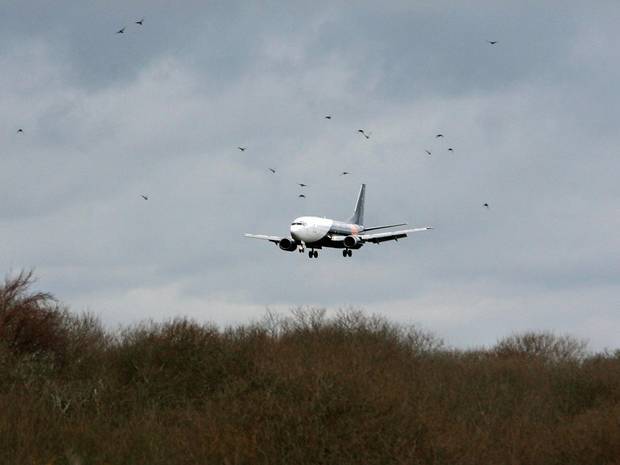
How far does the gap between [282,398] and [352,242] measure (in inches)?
1889

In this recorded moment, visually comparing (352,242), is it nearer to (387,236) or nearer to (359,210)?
(387,236)

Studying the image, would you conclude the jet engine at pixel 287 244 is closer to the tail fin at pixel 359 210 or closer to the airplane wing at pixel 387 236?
the airplane wing at pixel 387 236

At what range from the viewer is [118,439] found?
2869 cm

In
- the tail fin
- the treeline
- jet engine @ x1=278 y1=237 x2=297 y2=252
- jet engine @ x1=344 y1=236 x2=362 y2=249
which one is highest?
the tail fin

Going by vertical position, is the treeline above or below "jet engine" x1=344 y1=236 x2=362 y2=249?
below

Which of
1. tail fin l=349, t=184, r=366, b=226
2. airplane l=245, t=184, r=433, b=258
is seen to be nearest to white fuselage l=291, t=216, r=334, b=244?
airplane l=245, t=184, r=433, b=258

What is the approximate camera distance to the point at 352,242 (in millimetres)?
73562

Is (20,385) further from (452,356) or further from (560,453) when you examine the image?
(452,356)

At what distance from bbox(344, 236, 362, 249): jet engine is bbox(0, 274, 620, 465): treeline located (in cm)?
2095

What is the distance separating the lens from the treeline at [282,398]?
81.9 ft

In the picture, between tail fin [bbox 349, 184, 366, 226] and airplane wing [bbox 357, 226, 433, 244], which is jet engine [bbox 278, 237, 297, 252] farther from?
tail fin [bbox 349, 184, 366, 226]

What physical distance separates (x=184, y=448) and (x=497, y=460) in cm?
825

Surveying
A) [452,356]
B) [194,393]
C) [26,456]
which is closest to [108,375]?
[194,393]

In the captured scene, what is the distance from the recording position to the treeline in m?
25.0
